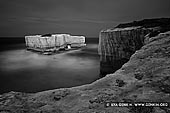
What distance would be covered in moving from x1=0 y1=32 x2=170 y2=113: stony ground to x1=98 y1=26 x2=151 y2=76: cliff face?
5.90 metres

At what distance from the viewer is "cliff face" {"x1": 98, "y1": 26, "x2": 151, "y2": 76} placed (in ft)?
32.7

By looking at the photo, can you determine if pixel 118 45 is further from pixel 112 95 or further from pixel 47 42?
pixel 47 42

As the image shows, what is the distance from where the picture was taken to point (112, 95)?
318cm

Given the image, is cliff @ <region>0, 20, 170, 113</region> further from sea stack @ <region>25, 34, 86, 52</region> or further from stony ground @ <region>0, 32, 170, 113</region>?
sea stack @ <region>25, 34, 86, 52</region>

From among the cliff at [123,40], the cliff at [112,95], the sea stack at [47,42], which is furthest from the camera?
the sea stack at [47,42]

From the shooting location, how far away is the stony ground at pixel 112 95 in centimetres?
278

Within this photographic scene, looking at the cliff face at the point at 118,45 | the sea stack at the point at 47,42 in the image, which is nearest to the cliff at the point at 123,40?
the cliff face at the point at 118,45

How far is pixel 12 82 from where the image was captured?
52.2 ft

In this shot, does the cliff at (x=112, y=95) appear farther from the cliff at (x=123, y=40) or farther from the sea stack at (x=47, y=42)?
the sea stack at (x=47, y=42)

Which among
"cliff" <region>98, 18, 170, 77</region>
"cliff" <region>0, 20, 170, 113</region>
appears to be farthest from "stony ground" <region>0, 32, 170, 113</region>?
"cliff" <region>98, 18, 170, 77</region>

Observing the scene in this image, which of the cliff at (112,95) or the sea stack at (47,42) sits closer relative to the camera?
the cliff at (112,95)

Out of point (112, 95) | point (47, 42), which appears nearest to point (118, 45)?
point (112, 95)

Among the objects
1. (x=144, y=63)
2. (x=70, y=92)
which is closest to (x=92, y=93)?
(x=70, y=92)

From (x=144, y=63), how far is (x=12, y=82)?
1754cm
